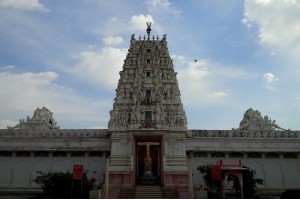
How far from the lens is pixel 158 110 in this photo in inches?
1321

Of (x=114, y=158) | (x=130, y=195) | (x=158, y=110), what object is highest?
(x=158, y=110)

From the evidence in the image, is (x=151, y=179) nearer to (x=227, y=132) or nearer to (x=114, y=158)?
(x=114, y=158)

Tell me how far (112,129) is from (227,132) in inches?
582

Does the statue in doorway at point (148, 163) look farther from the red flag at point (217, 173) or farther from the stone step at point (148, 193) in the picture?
the red flag at point (217, 173)

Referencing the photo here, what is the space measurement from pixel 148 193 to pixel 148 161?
9.15 m

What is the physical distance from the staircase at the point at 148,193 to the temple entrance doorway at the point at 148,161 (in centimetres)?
484

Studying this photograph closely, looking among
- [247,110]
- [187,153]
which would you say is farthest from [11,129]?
[247,110]

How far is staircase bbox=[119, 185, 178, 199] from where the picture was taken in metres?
27.2

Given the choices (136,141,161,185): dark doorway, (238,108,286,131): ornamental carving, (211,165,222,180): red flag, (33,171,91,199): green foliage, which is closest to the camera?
(211,165,222,180): red flag

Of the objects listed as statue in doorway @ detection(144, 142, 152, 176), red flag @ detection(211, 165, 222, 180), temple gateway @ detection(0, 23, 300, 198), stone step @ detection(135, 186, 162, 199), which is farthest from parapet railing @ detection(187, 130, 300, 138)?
red flag @ detection(211, 165, 222, 180)

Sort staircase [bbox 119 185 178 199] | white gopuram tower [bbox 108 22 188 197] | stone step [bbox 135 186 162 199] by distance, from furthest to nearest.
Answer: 1. white gopuram tower [bbox 108 22 188 197]
2. staircase [bbox 119 185 178 199]
3. stone step [bbox 135 186 162 199]

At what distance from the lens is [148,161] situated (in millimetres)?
36750

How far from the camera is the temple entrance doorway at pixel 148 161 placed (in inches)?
1346

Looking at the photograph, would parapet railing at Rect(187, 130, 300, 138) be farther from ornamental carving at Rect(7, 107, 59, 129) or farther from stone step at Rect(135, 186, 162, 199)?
Answer: ornamental carving at Rect(7, 107, 59, 129)
